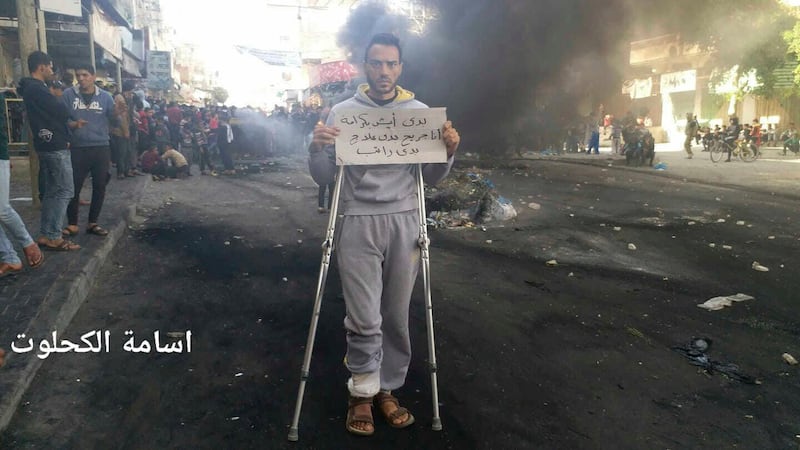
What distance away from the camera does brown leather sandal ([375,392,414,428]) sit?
2570 millimetres

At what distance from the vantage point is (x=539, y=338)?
372 cm

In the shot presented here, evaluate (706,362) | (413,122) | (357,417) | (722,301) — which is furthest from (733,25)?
(357,417)

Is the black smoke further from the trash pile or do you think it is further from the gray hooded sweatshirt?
the gray hooded sweatshirt

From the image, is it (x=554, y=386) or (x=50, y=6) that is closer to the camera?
(x=554, y=386)

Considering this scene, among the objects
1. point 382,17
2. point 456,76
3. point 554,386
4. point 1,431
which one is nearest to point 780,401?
point 554,386

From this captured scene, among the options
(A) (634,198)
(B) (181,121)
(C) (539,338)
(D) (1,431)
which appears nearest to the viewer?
(D) (1,431)

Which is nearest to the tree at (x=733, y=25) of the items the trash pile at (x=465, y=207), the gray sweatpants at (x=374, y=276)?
the trash pile at (x=465, y=207)

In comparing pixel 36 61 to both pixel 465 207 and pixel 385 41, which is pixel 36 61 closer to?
pixel 385 41

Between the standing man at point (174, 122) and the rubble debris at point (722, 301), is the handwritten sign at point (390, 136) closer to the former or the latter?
the rubble debris at point (722, 301)

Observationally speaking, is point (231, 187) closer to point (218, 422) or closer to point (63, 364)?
point (63, 364)

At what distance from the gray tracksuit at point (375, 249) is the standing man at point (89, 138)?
383 cm

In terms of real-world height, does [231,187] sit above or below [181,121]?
below

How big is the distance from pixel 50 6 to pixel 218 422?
242 inches

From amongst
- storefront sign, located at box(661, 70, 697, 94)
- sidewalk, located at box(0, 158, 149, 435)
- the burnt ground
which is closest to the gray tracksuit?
the burnt ground
